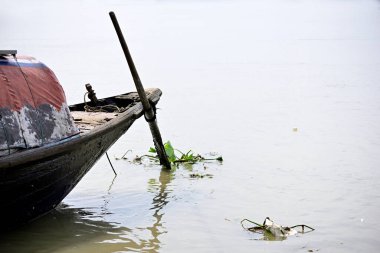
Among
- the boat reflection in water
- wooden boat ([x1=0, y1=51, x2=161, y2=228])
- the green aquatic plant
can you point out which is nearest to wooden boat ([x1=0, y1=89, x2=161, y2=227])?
wooden boat ([x1=0, y1=51, x2=161, y2=228])

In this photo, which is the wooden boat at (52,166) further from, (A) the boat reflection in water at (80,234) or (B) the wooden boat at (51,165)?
(A) the boat reflection in water at (80,234)

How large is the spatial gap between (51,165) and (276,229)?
2.52 meters

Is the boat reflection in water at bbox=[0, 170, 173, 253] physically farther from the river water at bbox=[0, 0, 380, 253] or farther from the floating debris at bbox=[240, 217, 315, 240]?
the floating debris at bbox=[240, 217, 315, 240]

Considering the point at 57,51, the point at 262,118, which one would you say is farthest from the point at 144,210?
the point at 57,51

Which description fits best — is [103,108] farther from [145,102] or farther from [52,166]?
[52,166]

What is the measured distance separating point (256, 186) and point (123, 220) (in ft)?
7.45

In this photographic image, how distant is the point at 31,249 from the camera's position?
6.14m

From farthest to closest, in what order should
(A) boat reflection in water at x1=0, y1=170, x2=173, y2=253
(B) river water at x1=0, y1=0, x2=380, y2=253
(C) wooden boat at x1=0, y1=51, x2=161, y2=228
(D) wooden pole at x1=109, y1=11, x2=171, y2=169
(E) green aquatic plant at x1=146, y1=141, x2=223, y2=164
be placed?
(E) green aquatic plant at x1=146, y1=141, x2=223, y2=164
(D) wooden pole at x1=109, y1=11, x2=171, y2=169
(B) river water at x1=0, y1=0, x2=380, y2=253
(A) boat reflection in water at x1=0, y1=170, x2=173, y2=253
(C) wooden boat at x1=0, y1=51, x2=161, y2=228

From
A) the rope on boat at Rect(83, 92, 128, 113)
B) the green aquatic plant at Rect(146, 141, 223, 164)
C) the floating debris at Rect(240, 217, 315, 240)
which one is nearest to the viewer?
the floating debris at Rect(240, 217, 315, 240)

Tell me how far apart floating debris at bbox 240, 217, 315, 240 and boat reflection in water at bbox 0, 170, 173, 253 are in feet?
3.58

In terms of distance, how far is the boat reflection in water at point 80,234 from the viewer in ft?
20.5

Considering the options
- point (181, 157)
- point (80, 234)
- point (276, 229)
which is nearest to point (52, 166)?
point (80, 234)

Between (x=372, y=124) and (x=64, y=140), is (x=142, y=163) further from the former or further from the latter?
(x=372, y=124)

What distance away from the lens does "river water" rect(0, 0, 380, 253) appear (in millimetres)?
6605
